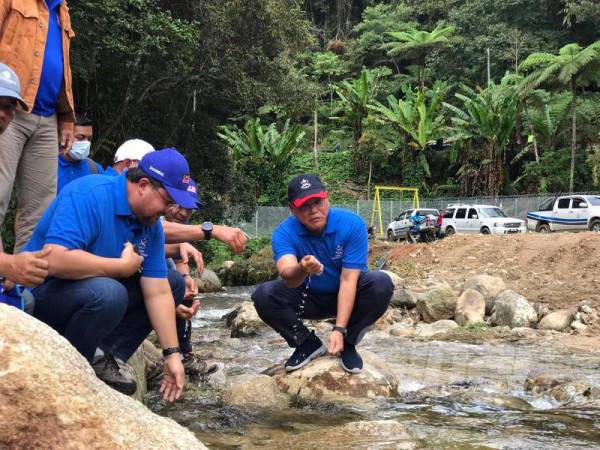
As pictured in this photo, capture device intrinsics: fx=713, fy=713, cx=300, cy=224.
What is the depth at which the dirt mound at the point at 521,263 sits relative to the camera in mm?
11312

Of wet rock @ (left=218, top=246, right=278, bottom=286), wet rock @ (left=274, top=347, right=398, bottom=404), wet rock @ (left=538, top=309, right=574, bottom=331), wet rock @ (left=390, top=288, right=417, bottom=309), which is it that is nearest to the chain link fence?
wet rock @ (left=218, top=246, right=278, bottom=286)

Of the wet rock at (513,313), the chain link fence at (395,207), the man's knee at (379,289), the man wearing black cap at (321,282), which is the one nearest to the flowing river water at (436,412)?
the man wearing black cap at (321,282)

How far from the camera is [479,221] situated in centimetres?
2564

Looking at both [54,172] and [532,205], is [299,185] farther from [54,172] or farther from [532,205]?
[532,205]

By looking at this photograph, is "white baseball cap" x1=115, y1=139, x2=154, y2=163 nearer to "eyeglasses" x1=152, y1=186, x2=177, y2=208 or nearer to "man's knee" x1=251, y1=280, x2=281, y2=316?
"man's knee" x1=251, y1=280, x2=281, y2=316

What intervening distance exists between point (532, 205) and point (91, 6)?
2112 cm

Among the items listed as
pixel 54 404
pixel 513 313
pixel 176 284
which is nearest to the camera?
pixel 54 404

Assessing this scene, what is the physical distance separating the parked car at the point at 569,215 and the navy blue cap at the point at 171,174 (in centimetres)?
2147

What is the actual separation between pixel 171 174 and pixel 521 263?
41.0 feet

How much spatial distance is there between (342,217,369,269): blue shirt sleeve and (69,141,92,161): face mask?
1.79m

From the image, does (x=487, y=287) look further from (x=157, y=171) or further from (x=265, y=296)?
(x=157, y=171)

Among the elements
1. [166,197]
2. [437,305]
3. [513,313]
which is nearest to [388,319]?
[437,305]

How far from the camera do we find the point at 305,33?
1697 centimetres

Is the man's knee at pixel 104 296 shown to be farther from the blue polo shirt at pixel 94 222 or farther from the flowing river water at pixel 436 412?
the flowing river water at pixel 436 412
